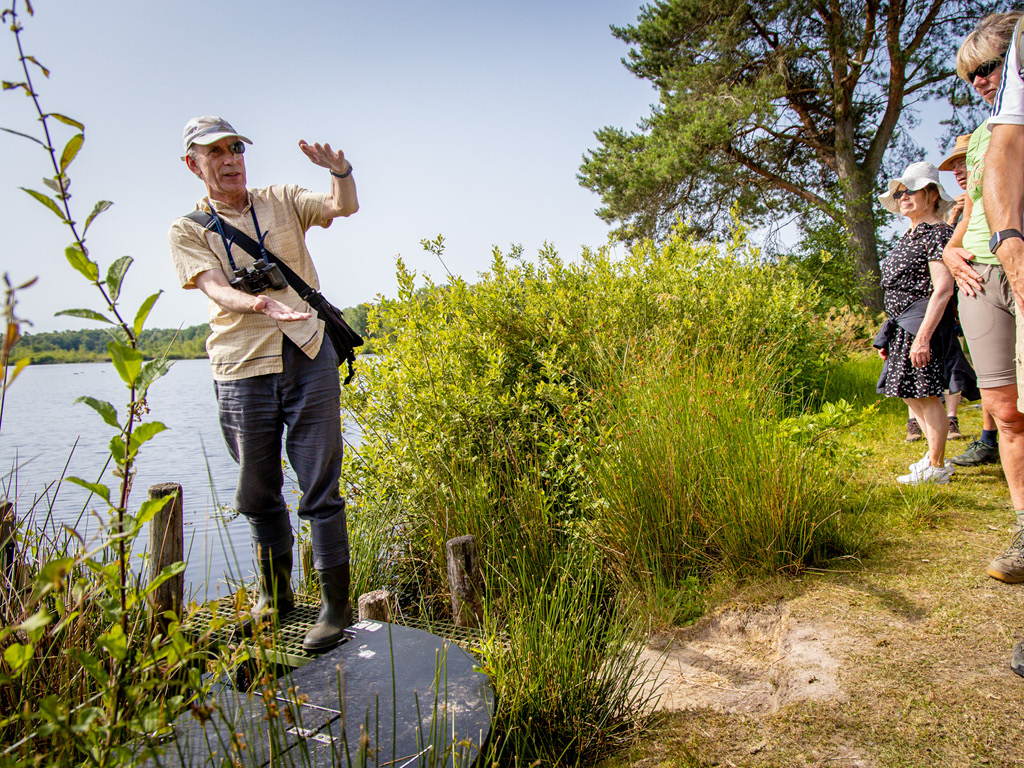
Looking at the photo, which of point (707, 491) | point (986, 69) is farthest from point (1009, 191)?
point (707, 491)

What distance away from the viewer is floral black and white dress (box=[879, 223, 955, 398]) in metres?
4.18

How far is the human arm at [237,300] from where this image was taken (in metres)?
2.47

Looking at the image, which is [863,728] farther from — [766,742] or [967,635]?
[967,635]

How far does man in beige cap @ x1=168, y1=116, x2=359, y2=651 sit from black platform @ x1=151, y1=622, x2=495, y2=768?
391 millimetres

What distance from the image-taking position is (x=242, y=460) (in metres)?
2.96

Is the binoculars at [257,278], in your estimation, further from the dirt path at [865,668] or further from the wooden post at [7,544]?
the dirt path at [865,668]

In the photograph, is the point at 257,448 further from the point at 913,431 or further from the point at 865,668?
the point at 913,431

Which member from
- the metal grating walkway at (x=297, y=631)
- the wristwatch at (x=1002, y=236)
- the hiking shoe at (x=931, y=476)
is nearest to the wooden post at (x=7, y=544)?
the metal grating walkway at (x=297, y=631)

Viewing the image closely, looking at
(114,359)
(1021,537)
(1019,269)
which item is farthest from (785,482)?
(114,359)

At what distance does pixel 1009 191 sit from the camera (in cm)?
249

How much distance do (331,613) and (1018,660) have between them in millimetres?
2538

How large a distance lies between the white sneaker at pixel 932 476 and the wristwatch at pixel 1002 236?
2.00 meters

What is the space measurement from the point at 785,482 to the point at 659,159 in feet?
41.5

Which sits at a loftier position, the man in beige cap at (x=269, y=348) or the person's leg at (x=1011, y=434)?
the man in beige cap at (x=269, y=348)
